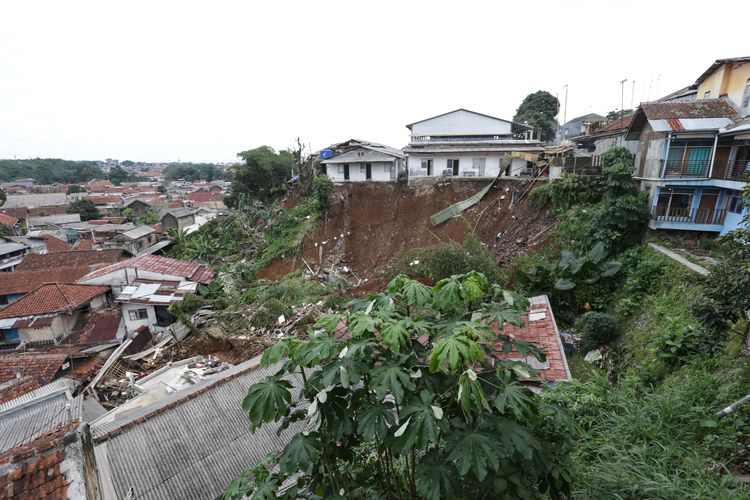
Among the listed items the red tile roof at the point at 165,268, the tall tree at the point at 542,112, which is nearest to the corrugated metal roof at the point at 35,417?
the red tile roof at the point at 165,268

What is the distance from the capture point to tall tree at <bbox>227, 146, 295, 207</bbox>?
3144 cm

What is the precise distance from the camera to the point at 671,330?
8250 millimetres

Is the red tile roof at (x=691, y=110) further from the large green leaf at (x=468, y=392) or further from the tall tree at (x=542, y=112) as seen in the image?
the tall tree at (x=542, y=112)

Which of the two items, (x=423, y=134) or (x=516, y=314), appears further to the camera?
(x=423, y=134)

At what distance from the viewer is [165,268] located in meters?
21.4

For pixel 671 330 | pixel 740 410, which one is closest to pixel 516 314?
pixel 740 410

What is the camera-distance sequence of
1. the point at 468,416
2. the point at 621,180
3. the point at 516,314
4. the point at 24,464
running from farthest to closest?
the point at 621,180 < the point at 24,464 < the point at 516,314 < the point at 468,416

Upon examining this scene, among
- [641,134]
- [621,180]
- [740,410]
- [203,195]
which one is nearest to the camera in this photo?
[740,410]

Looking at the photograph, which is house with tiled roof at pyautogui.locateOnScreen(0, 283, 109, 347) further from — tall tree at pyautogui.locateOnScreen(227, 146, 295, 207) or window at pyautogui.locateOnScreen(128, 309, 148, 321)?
tall tree at pyautogui.locateOnScreen(227, 146, 295, 207)

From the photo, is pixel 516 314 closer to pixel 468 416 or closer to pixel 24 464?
pixel 468 416

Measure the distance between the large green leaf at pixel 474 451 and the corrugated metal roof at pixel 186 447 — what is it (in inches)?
280

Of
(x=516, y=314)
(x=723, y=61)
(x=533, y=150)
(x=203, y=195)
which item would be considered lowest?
(x=203, y=195)

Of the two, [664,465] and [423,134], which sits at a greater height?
[423,134]

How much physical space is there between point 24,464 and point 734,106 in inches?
Answer: 836
